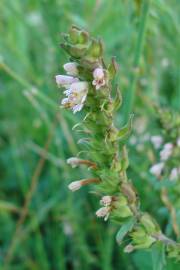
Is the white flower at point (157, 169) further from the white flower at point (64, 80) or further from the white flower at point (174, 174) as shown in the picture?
the white flower at point (64, 80)

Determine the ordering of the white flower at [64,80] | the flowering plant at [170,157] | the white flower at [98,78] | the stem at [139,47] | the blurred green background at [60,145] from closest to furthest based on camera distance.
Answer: the white flower at [98,78]
the white flower at [64,80]
the flowering plant at [170,157]
the stem at [139,47]
the blurred green background at [60,145]

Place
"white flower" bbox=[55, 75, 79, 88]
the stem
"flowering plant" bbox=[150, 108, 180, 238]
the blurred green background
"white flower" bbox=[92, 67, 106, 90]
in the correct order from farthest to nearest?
1. the blurred green background
2. the stem
3. "flowering plant" bbox=[150, 108, 180, 238]
4. "white flower" bbox=[55, 75, 79, 88]
5. "white flower" bbox=[92, 67, 106, 90]

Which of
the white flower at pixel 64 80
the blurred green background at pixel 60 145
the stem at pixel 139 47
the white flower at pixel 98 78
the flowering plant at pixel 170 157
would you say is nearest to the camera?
the white flower at pixel 98 78

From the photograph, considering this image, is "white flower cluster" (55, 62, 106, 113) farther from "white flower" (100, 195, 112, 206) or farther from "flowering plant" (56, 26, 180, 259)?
"white flower" (100, 195, 112, 206)

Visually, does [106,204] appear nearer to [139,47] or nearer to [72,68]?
[72,68]

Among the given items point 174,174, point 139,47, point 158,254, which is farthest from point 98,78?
point 139,47

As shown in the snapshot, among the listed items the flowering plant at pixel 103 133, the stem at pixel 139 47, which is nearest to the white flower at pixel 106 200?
the flowering plant at pixel 103 133

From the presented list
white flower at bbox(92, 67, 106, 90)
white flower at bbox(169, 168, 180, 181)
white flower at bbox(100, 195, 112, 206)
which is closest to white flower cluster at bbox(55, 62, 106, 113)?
white flower at bbox(92, 67, 106, 90)
